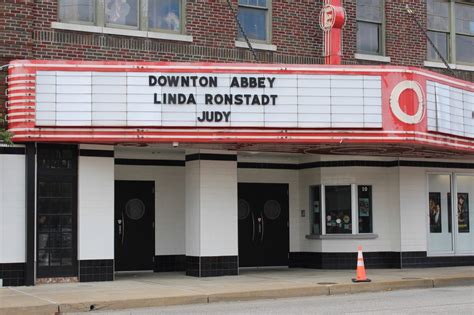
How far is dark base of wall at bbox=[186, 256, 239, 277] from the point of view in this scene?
17.6 metres

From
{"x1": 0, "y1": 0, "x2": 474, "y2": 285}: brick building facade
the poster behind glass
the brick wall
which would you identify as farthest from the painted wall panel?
the poster behind glass

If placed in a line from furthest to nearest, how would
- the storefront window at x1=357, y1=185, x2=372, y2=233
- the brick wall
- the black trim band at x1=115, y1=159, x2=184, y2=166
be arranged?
the brick wall
the storefront window at x1=357, y1=185, x2=372, y2=233
the black trim band at x1=115, y1=159, x2=184, y2=166

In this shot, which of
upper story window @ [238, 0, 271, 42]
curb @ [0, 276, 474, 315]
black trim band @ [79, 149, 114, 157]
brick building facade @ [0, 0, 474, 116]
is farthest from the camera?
upper story window @ [238, 0, 271, 42]

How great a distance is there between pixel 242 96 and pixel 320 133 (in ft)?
6.29

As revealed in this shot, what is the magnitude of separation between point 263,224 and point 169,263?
9.34ft

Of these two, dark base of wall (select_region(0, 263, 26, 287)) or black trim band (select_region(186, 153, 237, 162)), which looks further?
black trim band (select_region(186, 153, 237, 162))

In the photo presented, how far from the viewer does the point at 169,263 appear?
19.4 metres

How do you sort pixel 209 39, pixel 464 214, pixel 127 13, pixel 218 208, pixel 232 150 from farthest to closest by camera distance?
pixel 464 214 → pixel 209 39 → pixel 232 150 → pixel 218 208 → pixel 127 13

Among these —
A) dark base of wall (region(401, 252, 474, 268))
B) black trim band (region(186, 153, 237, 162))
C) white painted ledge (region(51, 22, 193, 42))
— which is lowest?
dark base of wall (region(401, 252, 474, 268))

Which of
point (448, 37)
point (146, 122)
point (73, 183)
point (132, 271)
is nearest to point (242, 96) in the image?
point (146, 122)

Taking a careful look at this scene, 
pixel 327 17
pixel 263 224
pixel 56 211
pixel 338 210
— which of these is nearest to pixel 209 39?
pixel 327 17

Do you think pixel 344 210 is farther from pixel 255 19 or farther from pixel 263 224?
pixel 255 19

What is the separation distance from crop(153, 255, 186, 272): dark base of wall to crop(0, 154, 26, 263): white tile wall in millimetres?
4271

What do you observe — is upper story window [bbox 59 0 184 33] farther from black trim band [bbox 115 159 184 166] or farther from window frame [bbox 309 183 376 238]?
window frame [bbox 309 183 376 238]
